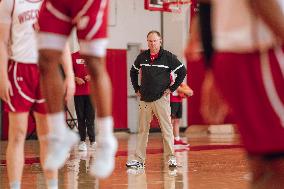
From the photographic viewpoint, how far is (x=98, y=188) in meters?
Answer: 7.43

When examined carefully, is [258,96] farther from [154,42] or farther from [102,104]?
[154,42]

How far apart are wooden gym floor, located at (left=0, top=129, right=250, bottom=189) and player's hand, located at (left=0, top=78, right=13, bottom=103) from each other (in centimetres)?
210

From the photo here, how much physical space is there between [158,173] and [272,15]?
20.6 feet

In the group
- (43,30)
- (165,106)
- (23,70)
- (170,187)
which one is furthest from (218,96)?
(165,106)

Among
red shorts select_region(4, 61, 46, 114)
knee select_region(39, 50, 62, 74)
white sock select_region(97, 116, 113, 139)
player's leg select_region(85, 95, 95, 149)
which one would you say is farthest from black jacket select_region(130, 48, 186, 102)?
knee select_region(39, 50, 62, 74)

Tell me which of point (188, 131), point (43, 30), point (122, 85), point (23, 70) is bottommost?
point (188, 131)

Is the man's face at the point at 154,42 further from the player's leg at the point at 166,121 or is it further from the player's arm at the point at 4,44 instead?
the player's arm at the point at 4,44

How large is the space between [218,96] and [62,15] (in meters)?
1.25

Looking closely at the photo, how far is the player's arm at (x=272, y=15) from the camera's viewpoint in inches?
108

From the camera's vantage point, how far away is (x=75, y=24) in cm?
395

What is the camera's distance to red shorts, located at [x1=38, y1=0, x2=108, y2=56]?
12.7ft

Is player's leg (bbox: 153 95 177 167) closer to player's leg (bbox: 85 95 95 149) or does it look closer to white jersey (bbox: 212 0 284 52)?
player's leg (bbox: 85 95 95 149)

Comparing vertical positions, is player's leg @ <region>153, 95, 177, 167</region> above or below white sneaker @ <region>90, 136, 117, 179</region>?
below

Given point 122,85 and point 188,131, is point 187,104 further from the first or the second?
point 122,85
